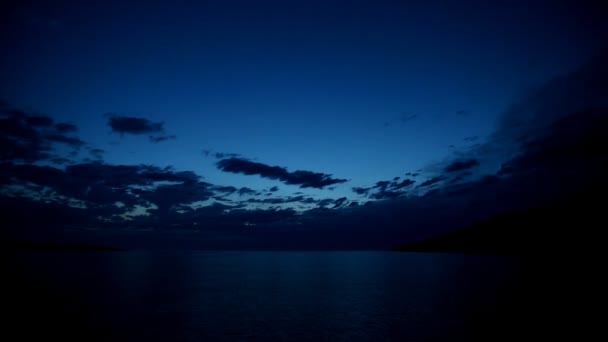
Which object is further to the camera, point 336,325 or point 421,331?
point 336,325

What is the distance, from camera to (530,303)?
36.9 m

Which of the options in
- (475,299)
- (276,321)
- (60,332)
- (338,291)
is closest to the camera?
(60,332)

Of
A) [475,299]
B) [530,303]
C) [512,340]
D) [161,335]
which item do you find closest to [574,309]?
[530,303]

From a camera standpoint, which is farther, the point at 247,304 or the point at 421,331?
the point at 247,304

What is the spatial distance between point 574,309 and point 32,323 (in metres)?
54.1

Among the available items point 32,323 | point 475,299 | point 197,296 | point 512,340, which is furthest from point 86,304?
point 475,299

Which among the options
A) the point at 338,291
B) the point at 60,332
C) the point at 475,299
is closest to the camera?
the point at 60,332

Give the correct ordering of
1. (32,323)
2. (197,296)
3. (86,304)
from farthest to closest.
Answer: (197,296) → (86,304) → (32,323)

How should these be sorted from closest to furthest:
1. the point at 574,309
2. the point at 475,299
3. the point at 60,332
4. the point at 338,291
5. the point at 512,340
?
the point at 512,340
the point at 60,332
the point at 574,309
the point at 475,299
the point at 338,291

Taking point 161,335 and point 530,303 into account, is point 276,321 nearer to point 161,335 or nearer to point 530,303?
point 161,335

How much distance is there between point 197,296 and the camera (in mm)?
44438

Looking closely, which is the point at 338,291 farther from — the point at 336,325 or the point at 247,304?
the point at 336,325

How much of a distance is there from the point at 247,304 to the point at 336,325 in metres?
13.8

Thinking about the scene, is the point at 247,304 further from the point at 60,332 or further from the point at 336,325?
the point at 60,332
